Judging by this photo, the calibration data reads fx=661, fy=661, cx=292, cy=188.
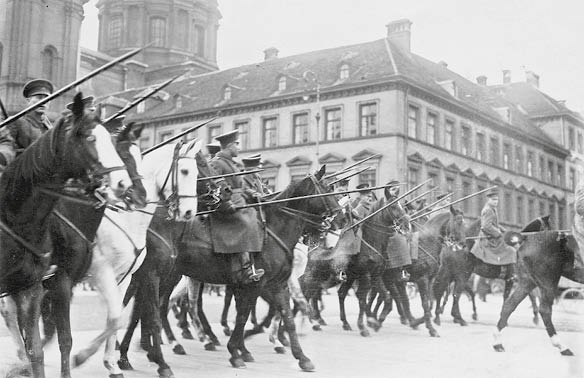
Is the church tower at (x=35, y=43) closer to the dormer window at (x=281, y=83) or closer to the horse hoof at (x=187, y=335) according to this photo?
the horse hoof at (x=187, y=335)

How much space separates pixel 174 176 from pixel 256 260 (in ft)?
6.32

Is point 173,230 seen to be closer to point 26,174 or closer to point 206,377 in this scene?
point 206,377

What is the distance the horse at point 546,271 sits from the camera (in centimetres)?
1046

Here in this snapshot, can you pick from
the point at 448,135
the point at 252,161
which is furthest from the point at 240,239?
the point at 448,135

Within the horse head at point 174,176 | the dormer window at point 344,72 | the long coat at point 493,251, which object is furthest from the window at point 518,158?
the horse head at point 174,176

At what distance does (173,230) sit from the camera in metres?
8.28

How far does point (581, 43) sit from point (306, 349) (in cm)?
608

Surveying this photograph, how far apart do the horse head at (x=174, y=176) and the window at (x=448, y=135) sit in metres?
28.4

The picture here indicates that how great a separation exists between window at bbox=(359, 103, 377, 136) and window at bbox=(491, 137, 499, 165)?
6.34 meters

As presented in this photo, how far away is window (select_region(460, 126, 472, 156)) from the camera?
34.6 m

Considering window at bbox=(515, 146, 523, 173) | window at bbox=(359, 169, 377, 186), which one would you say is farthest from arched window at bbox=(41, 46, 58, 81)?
window at bbox=(515, 146, 523, 173)

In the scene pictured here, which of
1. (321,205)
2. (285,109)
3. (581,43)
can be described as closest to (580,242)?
(581,43)

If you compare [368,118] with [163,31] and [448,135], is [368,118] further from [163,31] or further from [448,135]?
[163,31]

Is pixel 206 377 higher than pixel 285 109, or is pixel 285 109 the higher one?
pixel 285 109
